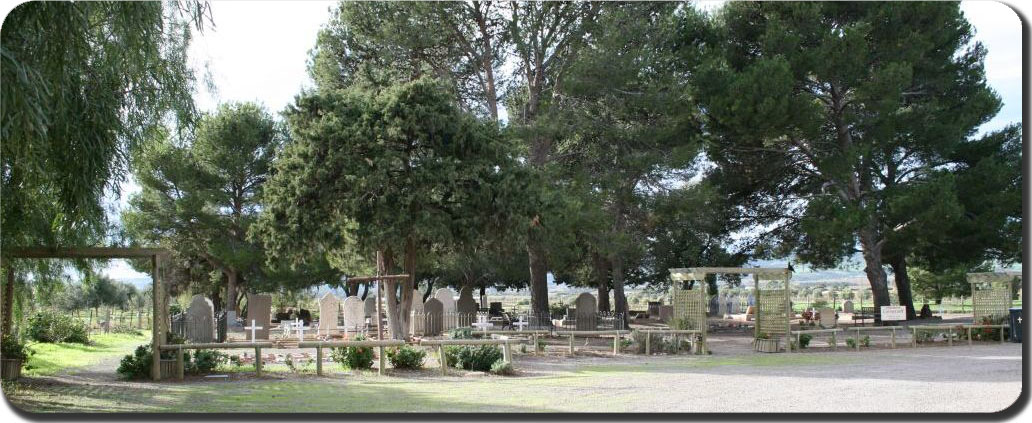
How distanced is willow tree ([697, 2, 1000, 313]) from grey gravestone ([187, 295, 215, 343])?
17152mm

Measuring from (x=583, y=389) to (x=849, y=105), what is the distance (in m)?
21.9

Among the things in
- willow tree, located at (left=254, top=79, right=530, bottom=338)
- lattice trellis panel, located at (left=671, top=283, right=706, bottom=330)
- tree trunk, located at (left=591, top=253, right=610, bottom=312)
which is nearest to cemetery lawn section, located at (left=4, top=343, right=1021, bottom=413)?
lattice trellis panel, located at (left=671, top=283, right=706, bottom=330)

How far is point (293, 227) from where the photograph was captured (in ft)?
63.1

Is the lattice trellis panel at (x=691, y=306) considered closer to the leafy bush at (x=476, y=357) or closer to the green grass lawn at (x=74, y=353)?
the leafy bush at (x=476, y=357)

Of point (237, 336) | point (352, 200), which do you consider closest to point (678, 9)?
point (352, 200)

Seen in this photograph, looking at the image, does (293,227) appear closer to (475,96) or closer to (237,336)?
(475,96)

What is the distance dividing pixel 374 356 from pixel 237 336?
51.3ft

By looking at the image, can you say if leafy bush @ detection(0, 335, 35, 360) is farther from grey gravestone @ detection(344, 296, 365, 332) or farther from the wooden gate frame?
grey gravestone @ detection(344, 296, 365, 332)

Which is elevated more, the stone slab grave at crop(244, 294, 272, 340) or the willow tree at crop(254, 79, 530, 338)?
the willow tree at crop(254, 79, 530, 338)

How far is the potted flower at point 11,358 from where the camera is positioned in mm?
13977

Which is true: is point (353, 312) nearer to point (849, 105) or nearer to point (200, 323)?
point (200, 323)

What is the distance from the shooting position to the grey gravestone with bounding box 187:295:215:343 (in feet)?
77.9

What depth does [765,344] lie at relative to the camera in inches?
863

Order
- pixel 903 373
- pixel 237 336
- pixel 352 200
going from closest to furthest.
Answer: pixel 903 373 → pixel 352 200 → pixel 237 336
